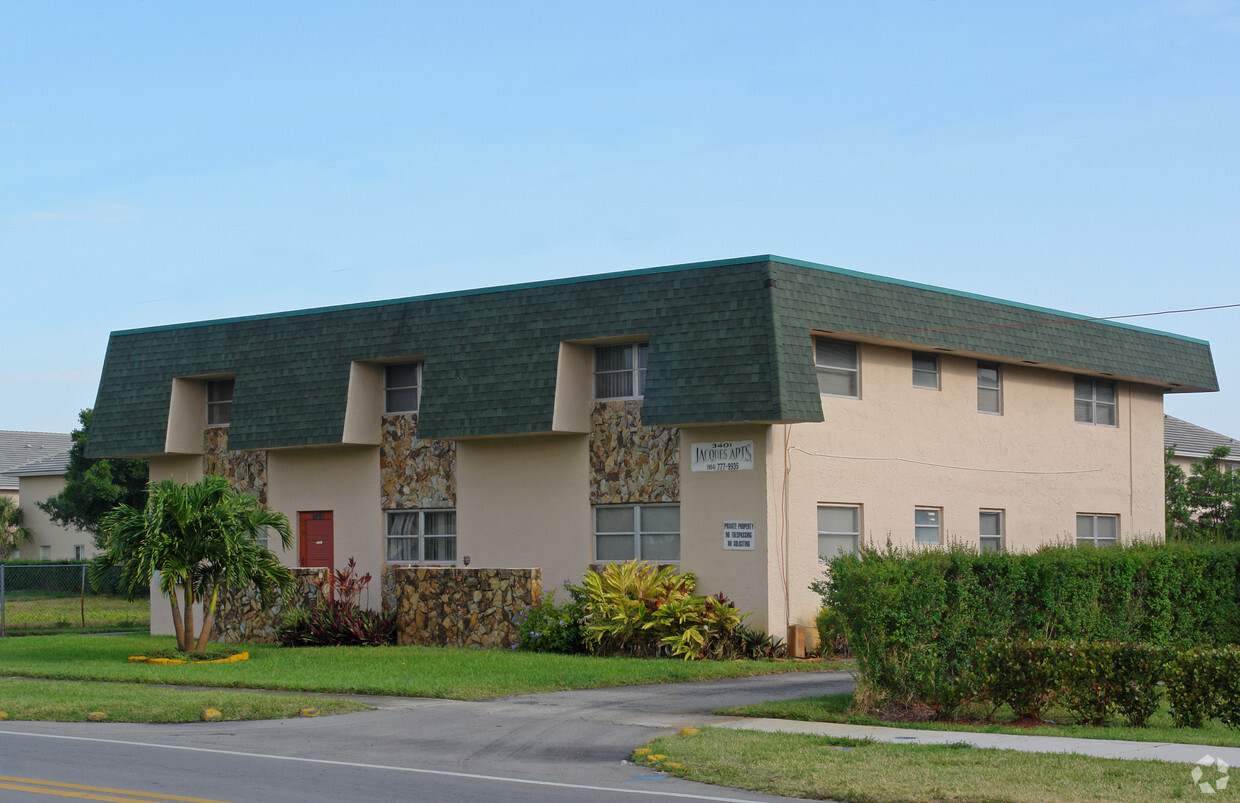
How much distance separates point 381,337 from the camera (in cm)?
2705

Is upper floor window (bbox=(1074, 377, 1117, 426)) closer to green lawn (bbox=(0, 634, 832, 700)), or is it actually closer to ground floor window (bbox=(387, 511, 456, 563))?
green lawn (bbox=(0, 634, 832, 700))

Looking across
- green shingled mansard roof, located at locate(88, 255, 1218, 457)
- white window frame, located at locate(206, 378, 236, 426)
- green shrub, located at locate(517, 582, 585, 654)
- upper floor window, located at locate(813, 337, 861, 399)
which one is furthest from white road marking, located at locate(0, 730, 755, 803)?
white window frame, located at locate(206, 378, 236, 426)

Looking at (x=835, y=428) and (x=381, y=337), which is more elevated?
(x=381, y=337)

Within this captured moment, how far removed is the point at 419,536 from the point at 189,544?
5.58 metres

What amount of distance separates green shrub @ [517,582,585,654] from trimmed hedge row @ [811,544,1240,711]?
26.6 feet

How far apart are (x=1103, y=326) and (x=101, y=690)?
21.1 meters

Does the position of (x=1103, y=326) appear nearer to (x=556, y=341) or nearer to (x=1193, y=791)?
(x=556, y=341)

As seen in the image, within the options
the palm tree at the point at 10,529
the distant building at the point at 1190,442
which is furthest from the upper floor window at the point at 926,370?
the palm tree at the point at 10,529

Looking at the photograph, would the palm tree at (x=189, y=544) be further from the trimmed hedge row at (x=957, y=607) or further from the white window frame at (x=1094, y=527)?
the white window frame at (x=1094, y=527)

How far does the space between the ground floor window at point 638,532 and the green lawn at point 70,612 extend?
1363 cm

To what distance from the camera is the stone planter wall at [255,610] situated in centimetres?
2688

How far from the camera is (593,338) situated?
2442 centimetres

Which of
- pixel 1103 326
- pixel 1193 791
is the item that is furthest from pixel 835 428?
pixel 1193 791

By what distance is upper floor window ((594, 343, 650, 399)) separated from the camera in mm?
24766
